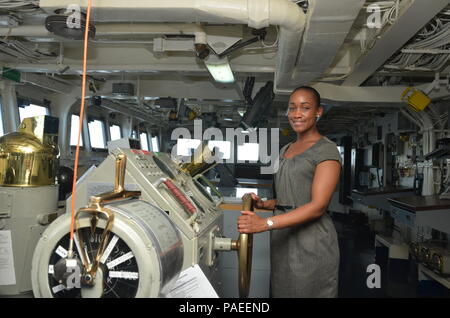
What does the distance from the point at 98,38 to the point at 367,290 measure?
11.3 ft

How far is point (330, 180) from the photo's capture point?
4.48 ft

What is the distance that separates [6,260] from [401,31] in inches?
97.4

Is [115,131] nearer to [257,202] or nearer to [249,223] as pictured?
[257,202]

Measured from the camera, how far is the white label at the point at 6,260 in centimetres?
161

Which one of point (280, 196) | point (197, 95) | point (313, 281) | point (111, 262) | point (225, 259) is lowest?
point (225, 259)

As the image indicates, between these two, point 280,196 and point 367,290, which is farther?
point 367,290

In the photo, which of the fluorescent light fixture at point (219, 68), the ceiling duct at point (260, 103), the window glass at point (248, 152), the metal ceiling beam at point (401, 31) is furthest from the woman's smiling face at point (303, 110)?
the window glass at point (248, 152)

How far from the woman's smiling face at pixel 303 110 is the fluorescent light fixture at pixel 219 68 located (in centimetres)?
150

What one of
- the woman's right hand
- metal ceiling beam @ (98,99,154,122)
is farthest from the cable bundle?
metal ceiling beam @ (98,99,154,122)

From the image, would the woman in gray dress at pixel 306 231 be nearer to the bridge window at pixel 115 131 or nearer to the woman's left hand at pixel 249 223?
the woman's left hand at pixel 249 223

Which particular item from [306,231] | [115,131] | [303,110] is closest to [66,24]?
[303,110]

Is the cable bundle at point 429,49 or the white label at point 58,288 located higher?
the cable bundle at point 429,49

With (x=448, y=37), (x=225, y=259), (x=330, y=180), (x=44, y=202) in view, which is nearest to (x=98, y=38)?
(x=44, y=202)
